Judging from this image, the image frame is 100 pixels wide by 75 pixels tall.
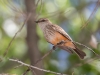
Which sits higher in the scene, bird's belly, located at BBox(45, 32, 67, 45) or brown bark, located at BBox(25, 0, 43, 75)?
brown bark, located at BBox(25, 0, 43, 75)

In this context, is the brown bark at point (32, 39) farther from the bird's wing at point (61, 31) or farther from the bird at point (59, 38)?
the bird's wing at point (61, 31)

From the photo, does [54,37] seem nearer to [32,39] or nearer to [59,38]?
[59,38]

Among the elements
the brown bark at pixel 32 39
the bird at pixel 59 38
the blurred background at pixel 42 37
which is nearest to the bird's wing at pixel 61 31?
the bird at pixel 59 38

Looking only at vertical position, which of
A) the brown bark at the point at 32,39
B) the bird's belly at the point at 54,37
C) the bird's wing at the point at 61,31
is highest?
the brown bark at the point at 32,39

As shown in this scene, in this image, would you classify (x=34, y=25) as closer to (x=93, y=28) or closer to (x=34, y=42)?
(x=34, y=42)

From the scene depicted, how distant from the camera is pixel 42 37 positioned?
7562mm

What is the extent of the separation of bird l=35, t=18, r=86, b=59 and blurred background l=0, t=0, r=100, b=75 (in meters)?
0.26

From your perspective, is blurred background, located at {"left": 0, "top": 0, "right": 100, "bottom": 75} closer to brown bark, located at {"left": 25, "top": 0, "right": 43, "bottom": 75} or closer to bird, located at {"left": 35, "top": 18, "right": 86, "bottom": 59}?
brown bark, located at {"left": 25, "top": 0, "right": 43, "bottom": 75}

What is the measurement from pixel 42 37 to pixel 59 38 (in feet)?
6.67

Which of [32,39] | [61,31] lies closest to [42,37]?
[32,39]

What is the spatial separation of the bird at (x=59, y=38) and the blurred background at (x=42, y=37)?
26 cm

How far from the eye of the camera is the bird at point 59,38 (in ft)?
17.8

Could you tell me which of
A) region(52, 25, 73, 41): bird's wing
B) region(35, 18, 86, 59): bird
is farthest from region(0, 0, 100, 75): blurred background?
region(52, 25, 73, 41): bird's wing

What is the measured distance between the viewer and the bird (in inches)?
214
